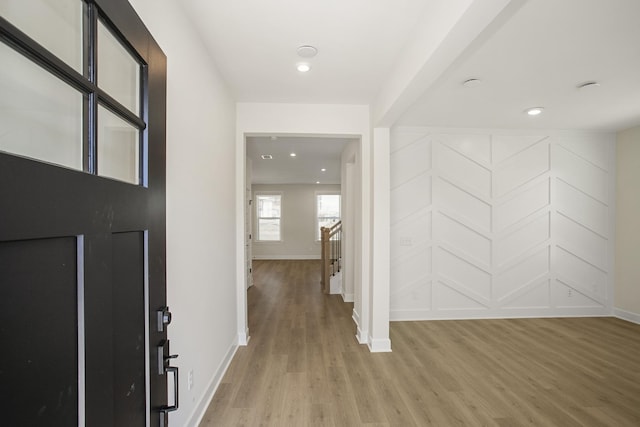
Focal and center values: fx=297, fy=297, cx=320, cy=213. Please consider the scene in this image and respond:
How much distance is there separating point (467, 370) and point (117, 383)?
9.43ft

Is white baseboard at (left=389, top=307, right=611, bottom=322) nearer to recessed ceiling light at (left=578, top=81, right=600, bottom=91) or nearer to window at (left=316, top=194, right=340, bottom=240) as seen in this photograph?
recessed ceiling light at (left=578, top=81, right=600, bottom=91)

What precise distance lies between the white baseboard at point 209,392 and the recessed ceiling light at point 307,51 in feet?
8.45

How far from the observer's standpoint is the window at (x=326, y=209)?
993cm

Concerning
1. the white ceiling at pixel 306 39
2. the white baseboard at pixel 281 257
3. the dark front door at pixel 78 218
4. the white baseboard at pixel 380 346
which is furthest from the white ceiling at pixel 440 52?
the white baseboard at pixel 281 257

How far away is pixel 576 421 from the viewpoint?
2.06m

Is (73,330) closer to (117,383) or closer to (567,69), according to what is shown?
(117,383)

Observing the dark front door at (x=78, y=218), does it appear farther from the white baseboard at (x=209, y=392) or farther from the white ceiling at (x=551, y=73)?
the white ceiling at (x=551, y=73)

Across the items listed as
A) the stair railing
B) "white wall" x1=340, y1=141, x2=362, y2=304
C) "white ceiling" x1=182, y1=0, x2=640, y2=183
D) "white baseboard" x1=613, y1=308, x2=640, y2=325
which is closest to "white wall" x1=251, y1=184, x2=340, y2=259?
the stair railing

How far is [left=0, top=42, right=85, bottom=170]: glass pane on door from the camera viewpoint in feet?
1.86

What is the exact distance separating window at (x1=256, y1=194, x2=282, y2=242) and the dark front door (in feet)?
28.9

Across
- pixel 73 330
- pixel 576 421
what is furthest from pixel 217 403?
pixel 576 421

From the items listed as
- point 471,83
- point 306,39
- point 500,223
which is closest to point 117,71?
point 306,39

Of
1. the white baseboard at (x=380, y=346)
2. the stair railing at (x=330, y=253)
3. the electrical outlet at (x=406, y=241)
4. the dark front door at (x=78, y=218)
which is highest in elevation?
the dark front door at (x=78, y=218)

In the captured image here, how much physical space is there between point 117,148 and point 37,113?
11.1 inches
